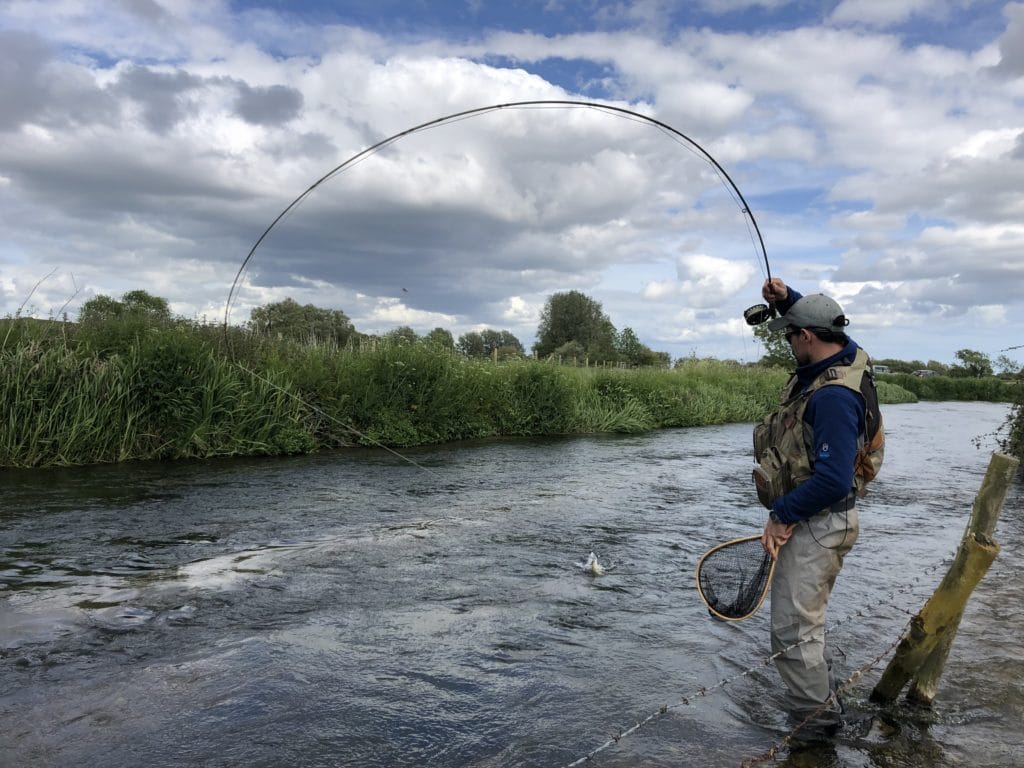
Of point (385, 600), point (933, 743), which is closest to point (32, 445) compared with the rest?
point (385, 600)

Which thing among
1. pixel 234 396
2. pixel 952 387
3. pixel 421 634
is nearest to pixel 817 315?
pixel 421 634

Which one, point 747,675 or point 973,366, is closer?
point 747,675

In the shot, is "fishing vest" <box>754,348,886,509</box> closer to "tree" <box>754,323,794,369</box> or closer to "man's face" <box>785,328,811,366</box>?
"man's face" <box>785,328,811,366</box>

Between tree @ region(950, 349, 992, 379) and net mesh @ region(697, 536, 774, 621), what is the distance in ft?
302

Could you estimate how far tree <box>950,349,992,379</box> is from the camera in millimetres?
84031

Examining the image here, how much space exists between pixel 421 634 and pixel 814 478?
341 centimetres

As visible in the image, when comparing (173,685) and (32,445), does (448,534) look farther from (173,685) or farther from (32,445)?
(32,445)

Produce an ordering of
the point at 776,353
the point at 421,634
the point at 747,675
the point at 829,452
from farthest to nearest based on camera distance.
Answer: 1. the point at 776,353
2. the point at 421,634
3. the point at 747,675
4. the point at 829,452

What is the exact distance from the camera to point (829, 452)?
393cm

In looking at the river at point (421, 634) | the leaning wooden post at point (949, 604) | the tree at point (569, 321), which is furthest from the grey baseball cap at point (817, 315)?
the tree at point (569, 321)

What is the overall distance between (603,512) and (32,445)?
9762 millimetres

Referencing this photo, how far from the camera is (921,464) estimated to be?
18.6 metres

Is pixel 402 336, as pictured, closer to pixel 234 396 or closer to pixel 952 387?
pixel 234 396

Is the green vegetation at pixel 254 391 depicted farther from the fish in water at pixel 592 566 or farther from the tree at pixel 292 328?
the fish in water at pixel 592 566
